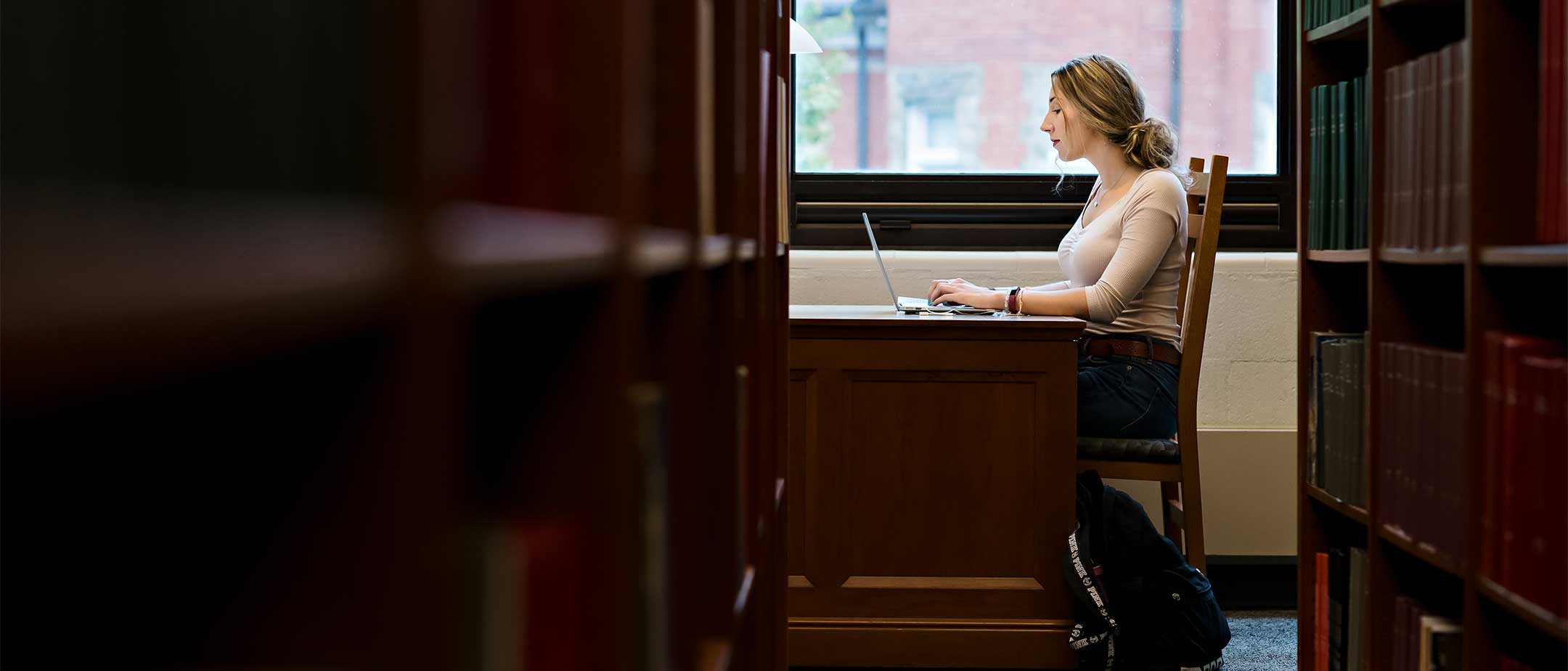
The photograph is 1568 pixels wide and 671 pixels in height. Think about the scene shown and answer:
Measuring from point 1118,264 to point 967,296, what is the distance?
0.35 meters

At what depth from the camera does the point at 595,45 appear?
0.57 metres

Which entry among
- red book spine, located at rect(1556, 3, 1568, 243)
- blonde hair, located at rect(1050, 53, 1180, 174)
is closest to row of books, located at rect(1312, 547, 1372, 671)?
red book spine, located at rect(1556, 3, 1568, 243)

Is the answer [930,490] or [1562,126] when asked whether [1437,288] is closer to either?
[1562,126]

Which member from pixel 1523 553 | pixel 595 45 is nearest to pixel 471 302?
pixel 595 45

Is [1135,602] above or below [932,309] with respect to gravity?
below

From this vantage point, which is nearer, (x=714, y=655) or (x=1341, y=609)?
(x=714, y=655)

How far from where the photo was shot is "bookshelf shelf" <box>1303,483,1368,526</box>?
183 centimetres

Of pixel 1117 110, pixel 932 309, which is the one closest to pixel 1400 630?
pixel 932 309

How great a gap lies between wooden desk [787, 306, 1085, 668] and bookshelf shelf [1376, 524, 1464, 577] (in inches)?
27.7

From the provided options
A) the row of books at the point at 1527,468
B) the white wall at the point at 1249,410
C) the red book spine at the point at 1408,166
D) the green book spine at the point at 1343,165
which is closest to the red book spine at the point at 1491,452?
the row of books at the point at 1527,468

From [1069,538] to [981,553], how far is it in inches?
7.1

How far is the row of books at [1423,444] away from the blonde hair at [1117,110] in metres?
1.24

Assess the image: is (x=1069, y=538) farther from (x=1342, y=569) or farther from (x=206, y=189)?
(x=206, y=189)

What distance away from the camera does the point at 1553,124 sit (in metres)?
1.38
